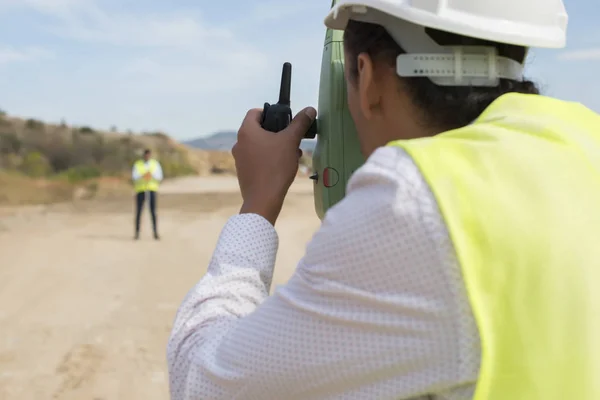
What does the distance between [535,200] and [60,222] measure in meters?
17.3

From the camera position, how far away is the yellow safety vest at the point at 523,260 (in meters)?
0.95

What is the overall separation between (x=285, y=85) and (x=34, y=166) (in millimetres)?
36948

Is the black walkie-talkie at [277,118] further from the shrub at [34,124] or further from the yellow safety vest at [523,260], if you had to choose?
the shrub at [34,124]

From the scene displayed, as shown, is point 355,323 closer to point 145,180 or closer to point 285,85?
point 285,85

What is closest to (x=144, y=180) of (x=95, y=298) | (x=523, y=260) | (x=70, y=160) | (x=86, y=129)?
(x=95, y=298)

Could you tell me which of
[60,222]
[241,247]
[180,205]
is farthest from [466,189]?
[180,205]

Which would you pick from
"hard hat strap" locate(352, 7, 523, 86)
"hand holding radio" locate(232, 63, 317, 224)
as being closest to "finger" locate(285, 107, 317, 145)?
"hand holding radio" locate(232, 63, 317, 224)

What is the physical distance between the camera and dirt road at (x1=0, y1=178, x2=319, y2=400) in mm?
5422

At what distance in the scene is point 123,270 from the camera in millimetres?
10086

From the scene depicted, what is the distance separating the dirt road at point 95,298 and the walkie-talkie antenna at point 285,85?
3901 millimetres

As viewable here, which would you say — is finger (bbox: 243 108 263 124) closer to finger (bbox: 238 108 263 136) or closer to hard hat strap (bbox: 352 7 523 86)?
finger (bbox: 238 108 263 136)

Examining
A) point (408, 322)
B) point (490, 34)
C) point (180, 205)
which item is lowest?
point (180, 205)

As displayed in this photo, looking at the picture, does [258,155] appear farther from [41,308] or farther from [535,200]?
[41,308]

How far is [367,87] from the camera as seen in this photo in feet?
4.13
